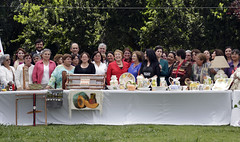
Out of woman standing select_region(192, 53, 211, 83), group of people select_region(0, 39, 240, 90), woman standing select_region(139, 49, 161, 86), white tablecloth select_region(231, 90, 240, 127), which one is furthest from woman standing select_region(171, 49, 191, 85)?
white tablecloth select_region(231, 90, 240, 127)

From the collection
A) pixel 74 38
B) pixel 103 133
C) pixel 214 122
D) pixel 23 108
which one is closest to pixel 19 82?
pixel 23 108

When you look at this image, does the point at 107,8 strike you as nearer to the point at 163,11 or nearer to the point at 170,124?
the point at 163,11

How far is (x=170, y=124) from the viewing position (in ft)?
32.2

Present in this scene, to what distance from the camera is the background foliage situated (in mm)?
24422

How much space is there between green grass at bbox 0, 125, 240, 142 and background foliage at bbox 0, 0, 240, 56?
1553 centimetres

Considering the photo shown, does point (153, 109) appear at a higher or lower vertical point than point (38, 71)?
lower

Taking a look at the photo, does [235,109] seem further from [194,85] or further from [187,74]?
[187,74]

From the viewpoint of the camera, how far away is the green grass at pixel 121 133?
7777 millimetres

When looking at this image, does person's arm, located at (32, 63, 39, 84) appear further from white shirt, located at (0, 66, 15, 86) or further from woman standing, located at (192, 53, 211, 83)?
woman standing, located at (192, 53, 211, 83)

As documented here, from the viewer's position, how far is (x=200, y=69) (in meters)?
10.7

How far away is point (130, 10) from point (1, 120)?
17011 millimetres

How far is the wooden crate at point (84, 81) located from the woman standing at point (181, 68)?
5.84ft

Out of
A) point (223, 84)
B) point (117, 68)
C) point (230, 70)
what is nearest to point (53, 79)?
point (117, 68)

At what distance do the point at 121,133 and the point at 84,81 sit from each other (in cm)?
202
